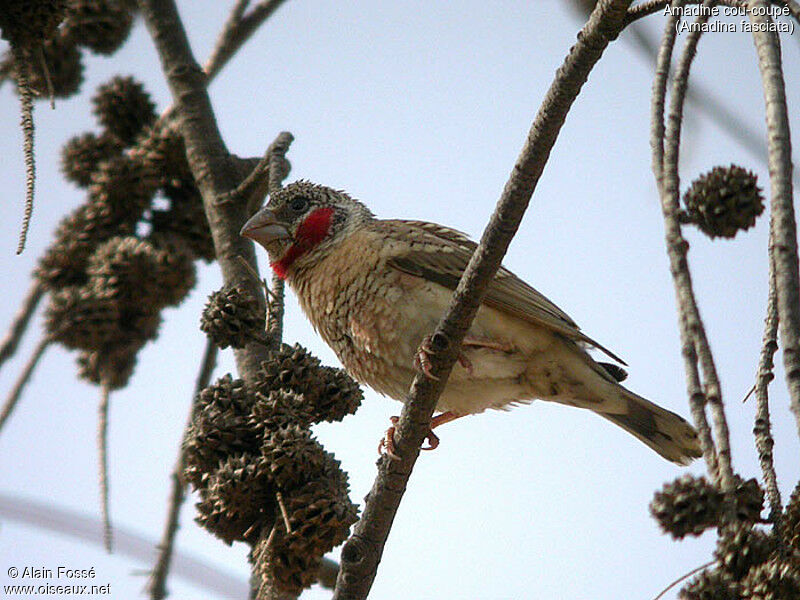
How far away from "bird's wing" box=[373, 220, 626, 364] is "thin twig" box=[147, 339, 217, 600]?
3.13 ft

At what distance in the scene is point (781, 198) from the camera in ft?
5.46

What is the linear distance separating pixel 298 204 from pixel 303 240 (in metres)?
0.28

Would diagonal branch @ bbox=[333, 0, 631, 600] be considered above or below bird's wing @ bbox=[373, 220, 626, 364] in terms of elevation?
below

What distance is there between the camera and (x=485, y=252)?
8.75 ft

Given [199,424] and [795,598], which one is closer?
[795,598]

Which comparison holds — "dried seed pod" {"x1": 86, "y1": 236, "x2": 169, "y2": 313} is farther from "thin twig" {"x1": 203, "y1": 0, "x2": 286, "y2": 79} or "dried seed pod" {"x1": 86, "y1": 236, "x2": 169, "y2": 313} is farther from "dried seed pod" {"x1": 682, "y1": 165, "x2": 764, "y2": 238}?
"dried seed pod" {"x1": 682, "y1": 165, "x2": 764, "y2": 238}

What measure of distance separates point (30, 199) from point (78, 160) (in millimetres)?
2312

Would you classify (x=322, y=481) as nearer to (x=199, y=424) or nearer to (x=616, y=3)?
(x=199, y=424)

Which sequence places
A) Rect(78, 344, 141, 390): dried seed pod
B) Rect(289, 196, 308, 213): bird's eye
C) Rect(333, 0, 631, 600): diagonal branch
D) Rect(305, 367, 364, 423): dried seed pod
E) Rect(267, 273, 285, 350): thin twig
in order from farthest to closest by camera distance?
Rect(289, 196, 308, 213): bird's eye < Rect(78, 344, 141, 390): dried seed pod < Rect(267, 273, 285, 350): thin twig < Rect(305, 367, 364, 423): dried seed pod < Rect(333, 0, 631, 600): diagonal branch

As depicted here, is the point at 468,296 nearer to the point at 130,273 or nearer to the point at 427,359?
the point at 427,359

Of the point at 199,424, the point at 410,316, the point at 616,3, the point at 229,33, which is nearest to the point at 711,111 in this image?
the point at 616,3

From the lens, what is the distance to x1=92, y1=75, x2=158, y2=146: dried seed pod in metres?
4.93

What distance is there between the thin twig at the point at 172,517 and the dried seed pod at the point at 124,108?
1323mm

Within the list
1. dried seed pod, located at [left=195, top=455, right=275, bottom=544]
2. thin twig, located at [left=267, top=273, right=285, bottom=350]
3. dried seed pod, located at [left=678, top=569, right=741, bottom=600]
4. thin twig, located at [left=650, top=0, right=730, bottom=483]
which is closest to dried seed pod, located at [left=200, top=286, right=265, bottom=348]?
thin twig, located at [left=267, top=273, right=285, bottom=350]
